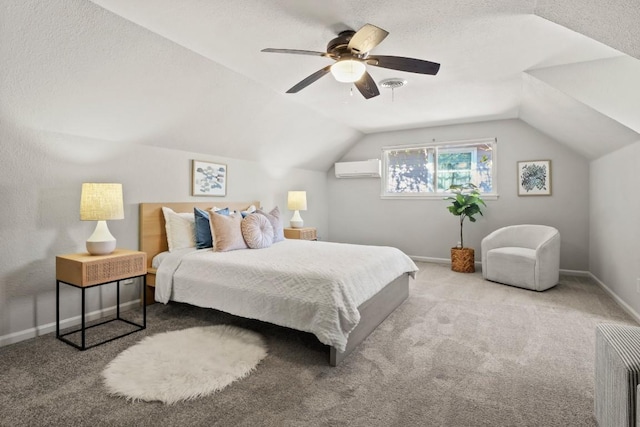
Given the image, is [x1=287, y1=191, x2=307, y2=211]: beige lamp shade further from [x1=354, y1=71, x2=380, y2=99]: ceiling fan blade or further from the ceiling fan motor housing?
the ceiling fan motor housing

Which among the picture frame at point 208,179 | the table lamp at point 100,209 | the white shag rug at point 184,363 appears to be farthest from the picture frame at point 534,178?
the table lamp at point 100,209

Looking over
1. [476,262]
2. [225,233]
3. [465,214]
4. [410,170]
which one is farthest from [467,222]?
[225,233]

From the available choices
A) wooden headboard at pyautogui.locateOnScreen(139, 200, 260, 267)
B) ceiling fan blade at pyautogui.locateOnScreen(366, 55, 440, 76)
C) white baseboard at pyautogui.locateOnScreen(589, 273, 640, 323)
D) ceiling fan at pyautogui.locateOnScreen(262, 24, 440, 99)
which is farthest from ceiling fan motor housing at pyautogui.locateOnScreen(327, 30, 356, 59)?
white baseboard at pyautogui.locateOnScreen(589, 273, 640, 323)

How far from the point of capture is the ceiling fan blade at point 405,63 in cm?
238

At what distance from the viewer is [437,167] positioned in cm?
582

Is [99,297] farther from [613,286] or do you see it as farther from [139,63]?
[613,286]

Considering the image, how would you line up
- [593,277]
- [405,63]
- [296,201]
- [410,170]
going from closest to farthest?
[405,63] < [593,277] < [296,201] < [410,170]

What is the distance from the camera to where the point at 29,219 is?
2639mm

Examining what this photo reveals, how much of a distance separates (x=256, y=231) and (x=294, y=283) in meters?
1.26

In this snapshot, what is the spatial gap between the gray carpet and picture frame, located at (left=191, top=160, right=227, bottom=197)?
1607 millimetres

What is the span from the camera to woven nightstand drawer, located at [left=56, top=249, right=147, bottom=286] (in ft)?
8.16

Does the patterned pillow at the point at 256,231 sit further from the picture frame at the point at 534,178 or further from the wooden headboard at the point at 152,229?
the picture frame at the point at 534,178

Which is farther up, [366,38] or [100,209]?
[366,38]

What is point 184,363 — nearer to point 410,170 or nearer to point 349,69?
point 349,69
